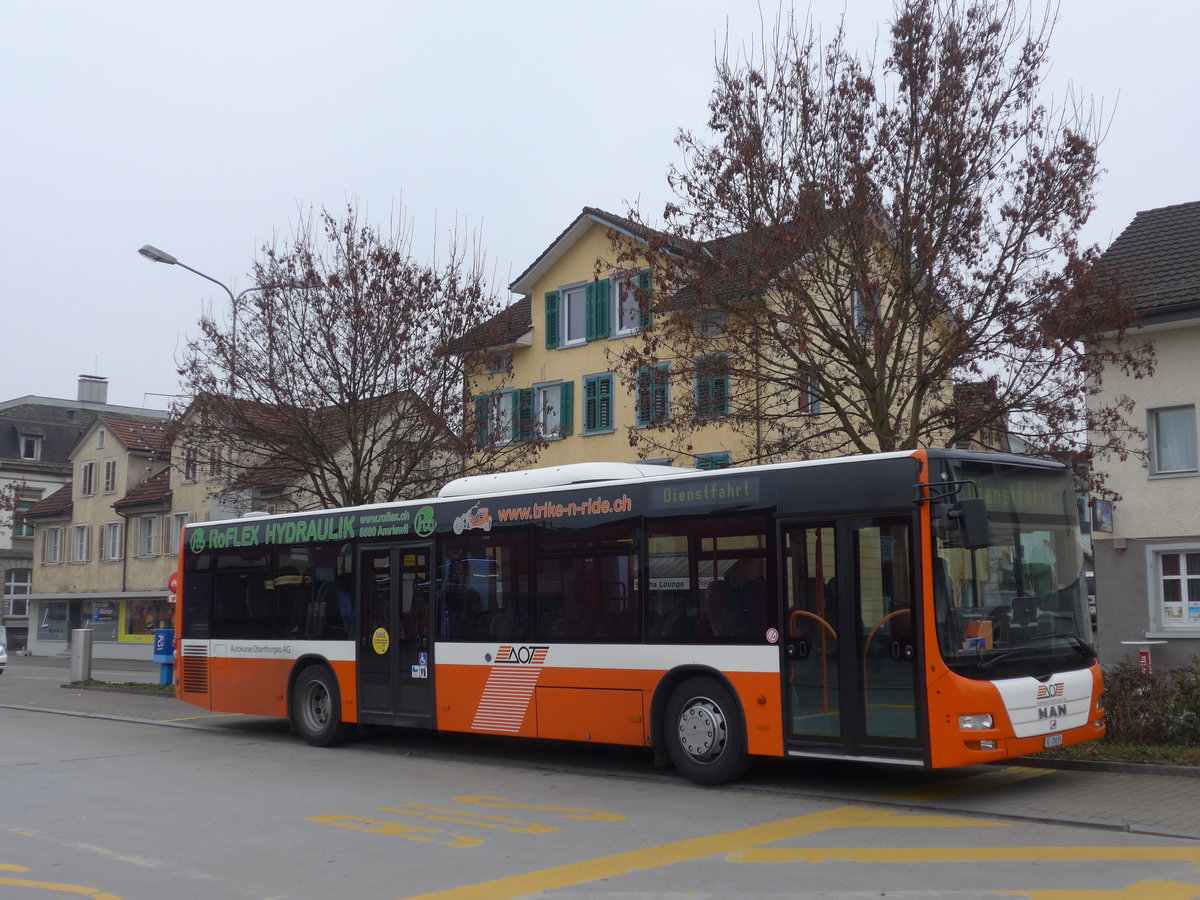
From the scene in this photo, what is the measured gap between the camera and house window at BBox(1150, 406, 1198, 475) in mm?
22219

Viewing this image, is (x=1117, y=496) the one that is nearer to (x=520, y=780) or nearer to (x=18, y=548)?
(x=520, y=780)

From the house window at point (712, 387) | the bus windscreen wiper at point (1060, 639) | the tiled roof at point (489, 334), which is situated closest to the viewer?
the bus windscreen wiper at point (1060, 639)

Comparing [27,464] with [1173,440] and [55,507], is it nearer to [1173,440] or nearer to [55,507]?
[55,507]

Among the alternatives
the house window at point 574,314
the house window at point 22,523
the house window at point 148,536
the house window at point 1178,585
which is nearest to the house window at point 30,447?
the house window at point 22,523

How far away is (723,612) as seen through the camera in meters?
12.1

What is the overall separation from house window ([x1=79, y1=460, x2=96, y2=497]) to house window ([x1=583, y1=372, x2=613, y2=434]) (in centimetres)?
3152

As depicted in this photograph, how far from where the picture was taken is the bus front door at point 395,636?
49.8 feet

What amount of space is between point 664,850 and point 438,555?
22.5ft

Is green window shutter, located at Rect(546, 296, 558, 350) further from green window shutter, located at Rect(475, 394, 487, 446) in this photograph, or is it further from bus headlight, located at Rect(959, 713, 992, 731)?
bus headlight, located at Rect(959, 713, 992, 731)

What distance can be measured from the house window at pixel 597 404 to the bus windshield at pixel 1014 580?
949 inches

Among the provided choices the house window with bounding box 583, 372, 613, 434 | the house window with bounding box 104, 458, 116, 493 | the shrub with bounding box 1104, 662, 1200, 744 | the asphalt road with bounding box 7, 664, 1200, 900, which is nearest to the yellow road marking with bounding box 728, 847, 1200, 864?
the asphalt road with bounding box 7, 664, 1200, 900

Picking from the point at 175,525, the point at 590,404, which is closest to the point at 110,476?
the point at 175,525

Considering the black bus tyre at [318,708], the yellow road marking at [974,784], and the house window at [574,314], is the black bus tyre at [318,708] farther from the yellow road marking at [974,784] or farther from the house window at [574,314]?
the house window at [574,314]

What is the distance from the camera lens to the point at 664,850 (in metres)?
8.89
